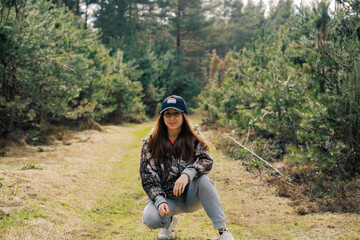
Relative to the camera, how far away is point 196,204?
3.36 meters

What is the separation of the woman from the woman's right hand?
69 mm

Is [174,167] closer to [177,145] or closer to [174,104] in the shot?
[177,145]

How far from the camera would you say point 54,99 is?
33.4ft

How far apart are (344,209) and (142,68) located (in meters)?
26.1

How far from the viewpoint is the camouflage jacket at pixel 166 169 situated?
10.6 ft

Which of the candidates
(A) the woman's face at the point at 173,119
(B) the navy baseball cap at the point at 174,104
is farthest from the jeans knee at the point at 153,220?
(B) the navy baseball cap at the point at 174,104

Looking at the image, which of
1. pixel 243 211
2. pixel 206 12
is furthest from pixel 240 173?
pixel 206 12

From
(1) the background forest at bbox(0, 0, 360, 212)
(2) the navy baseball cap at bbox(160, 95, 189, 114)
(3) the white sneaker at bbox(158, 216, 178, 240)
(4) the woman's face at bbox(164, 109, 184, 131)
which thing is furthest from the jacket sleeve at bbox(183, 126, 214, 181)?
(1) the background forest at bbox(0, 0, 360, 212)

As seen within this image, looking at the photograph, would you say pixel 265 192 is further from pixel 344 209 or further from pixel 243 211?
pixel 344 209

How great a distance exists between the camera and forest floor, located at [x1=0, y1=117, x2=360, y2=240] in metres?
3.86

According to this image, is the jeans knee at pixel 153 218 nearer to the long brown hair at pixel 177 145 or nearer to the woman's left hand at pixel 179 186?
the woman's left hand at pixel 179 186

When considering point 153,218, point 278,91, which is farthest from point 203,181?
point 278,91

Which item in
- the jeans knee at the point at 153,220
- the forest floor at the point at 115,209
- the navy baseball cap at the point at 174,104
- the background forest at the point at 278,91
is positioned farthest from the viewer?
the background forest at the point at 278,91

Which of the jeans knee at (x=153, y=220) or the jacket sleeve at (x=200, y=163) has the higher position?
the jacket sleeve at (x=200, y=163)
